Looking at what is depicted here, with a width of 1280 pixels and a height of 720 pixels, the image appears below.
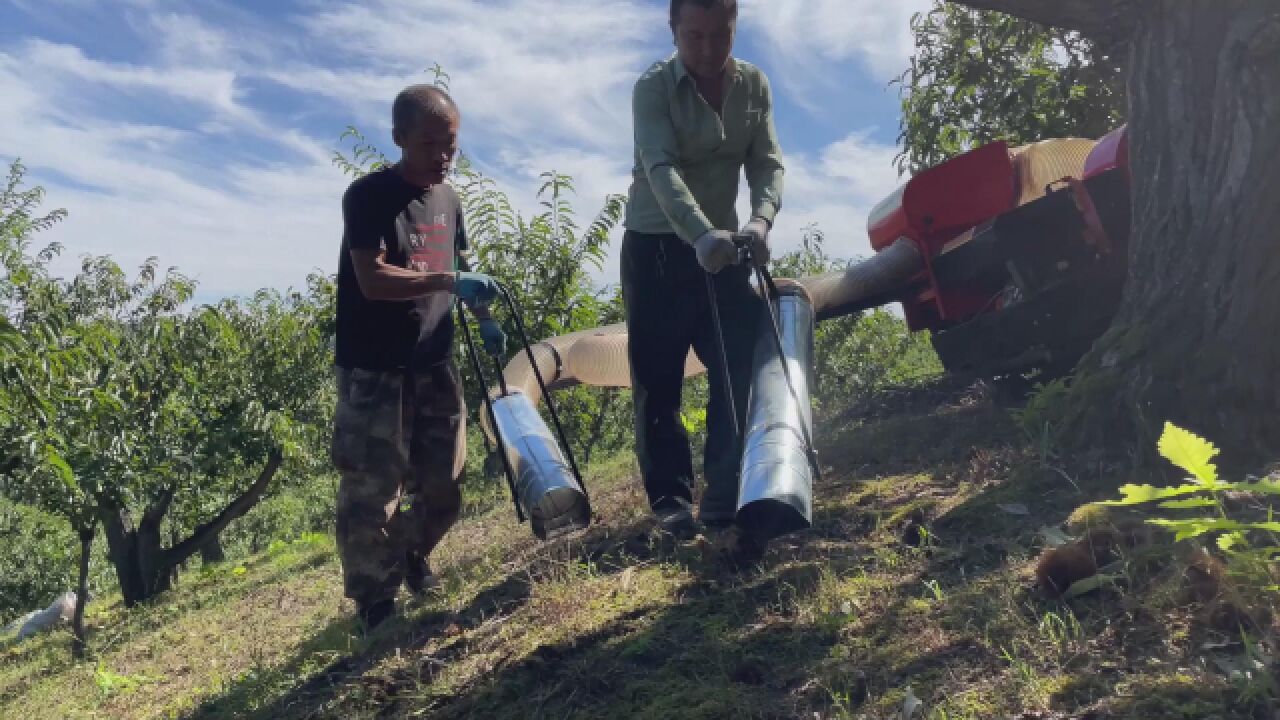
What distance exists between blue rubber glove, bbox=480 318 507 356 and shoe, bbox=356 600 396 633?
1087 mm

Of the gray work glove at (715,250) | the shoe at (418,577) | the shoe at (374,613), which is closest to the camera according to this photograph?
the gray work glove at (715,250)

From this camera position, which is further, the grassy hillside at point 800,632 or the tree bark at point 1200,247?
the tree bark at point 1200,247

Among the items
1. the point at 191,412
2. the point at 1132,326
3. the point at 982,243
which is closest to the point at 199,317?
the point at 191,412

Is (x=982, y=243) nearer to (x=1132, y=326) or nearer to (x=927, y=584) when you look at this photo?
(x=1132, y=326)

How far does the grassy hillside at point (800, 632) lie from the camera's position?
2.18 metres

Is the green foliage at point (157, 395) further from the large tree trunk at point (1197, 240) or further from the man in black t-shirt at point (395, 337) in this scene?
the large tree trunk at point (1197, 240)

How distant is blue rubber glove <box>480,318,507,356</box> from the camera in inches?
145

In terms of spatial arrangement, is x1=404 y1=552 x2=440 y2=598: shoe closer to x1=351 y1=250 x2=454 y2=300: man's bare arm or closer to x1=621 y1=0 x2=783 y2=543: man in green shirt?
x1=621 y1=0 x2=783 y2=543: man in green shirt

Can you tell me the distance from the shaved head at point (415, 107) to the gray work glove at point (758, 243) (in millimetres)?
1208

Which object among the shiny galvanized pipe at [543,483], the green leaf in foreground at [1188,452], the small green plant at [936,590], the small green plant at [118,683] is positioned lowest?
the small green plant at [936,590]

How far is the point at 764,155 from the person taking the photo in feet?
12.6

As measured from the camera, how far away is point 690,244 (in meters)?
3.49

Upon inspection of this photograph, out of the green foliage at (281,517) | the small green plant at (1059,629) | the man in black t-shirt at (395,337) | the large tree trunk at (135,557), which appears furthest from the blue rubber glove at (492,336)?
the green foliage at (281,517)

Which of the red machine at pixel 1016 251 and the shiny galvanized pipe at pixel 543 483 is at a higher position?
the red machine at pixel 1016 251
